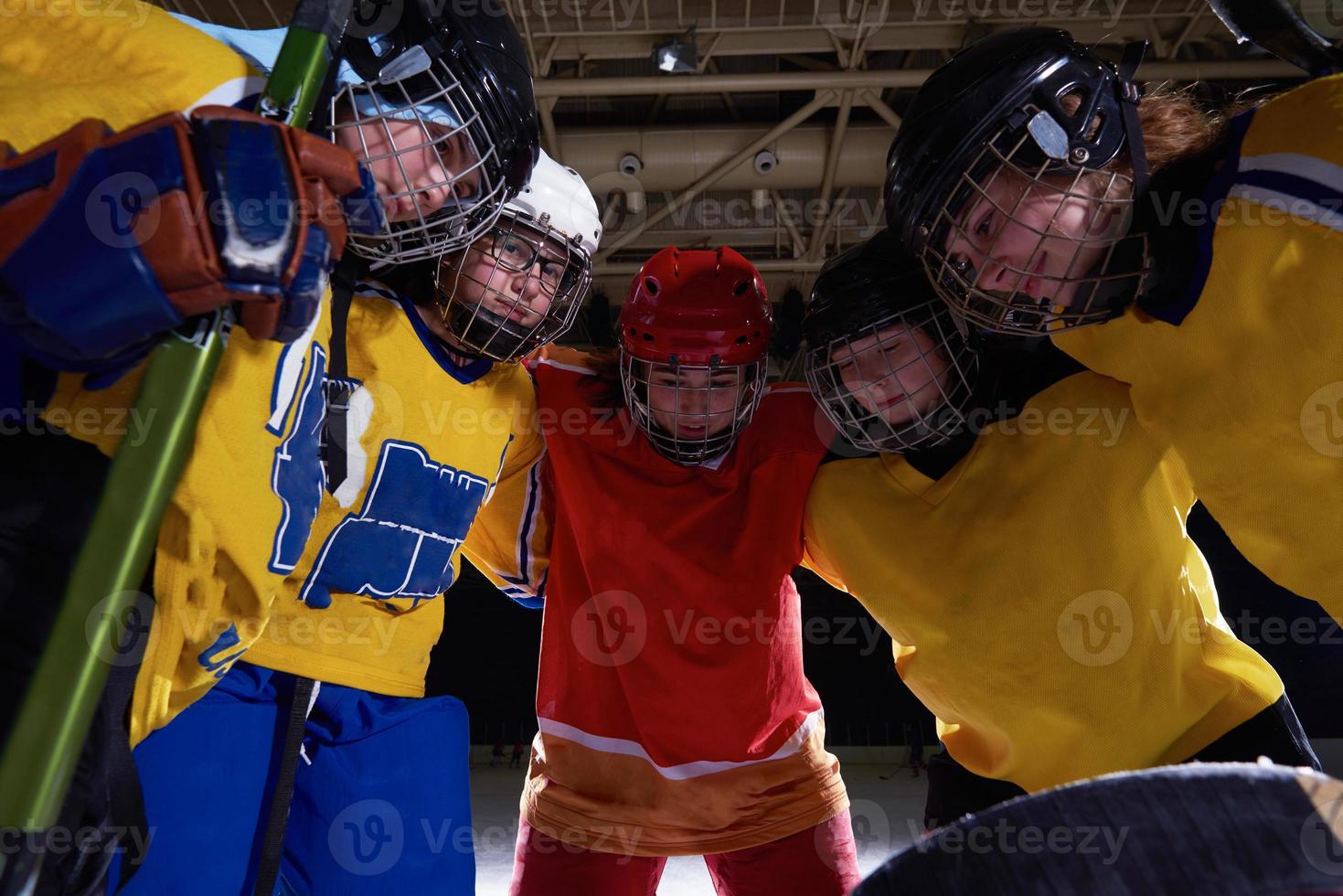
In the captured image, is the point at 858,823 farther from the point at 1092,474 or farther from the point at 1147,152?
the point at 1147,152

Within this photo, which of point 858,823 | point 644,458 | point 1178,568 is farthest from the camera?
point 858,823

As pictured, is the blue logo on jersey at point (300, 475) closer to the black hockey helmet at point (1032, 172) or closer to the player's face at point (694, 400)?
the player's face at point (694, 400)

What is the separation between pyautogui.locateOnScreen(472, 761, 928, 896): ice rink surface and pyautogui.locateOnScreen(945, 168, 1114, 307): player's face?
7.52 ft

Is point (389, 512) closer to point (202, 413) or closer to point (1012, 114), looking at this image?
point (202, 413)

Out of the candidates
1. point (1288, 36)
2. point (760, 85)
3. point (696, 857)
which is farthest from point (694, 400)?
A: point (760, 85)

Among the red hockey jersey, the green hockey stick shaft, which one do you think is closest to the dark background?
the red hockey jersey

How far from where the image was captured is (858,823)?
4.98m

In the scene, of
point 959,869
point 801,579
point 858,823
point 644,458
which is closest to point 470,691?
point 801,579

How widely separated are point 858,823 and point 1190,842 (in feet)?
15.1

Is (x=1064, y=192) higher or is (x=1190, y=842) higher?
(x=1064, y=192)

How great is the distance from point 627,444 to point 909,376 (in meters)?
0.56

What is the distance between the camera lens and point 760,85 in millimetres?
4633

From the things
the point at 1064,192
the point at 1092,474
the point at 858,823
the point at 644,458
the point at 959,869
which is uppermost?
the point at 1064,192

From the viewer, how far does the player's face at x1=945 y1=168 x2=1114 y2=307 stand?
1271 millimetres
